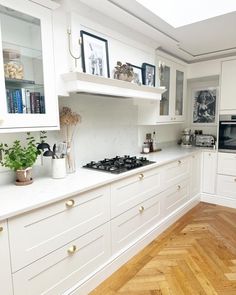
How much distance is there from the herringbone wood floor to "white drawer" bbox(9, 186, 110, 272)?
60 cm

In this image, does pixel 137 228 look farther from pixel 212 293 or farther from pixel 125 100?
pixel 125 100

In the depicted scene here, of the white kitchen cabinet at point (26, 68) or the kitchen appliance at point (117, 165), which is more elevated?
the white kitchen cabinet at point (26, 68)

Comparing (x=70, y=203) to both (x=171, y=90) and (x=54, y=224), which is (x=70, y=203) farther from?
(x=171, y=90)

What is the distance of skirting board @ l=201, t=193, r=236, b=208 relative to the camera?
11.0 feet

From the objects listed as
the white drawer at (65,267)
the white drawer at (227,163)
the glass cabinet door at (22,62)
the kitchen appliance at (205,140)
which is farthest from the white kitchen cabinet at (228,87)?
the glass cabinet door at (22,62)

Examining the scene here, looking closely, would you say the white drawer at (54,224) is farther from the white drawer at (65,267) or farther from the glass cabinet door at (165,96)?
the glass cabinet door at (165,96)

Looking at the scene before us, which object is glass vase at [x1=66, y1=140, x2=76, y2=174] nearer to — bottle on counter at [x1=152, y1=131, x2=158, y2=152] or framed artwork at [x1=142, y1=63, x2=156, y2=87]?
framed artwork at [x1=142, y1=63, x2=156, y2=87]

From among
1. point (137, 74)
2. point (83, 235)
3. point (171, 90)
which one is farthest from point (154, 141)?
point (83, 235)

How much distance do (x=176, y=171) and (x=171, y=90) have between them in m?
1.21

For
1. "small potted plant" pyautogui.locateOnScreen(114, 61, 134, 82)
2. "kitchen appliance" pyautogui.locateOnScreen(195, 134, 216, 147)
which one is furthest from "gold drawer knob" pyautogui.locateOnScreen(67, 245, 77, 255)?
"kitchen appliance" pyautogui.locateOnScreen(195, 134, 216, 147)

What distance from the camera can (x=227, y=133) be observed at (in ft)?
10.8

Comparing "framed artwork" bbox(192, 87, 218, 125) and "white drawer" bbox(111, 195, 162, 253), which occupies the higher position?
"framed artwork" bbox(192, 87, 218, 125)

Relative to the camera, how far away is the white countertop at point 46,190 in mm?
1251

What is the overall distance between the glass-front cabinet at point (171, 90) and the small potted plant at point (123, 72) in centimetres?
85
